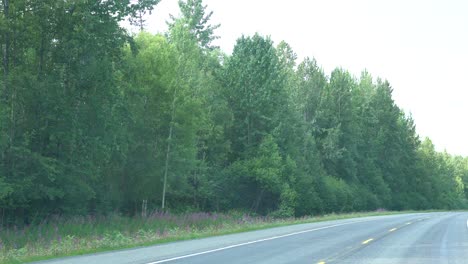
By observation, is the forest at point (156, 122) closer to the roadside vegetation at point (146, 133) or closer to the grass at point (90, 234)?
the roadside vegetation at point (146, 133)

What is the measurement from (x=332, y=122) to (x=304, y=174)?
15767 millimetres

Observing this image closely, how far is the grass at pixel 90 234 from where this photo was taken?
51.9 feet

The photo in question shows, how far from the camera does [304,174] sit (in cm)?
5772

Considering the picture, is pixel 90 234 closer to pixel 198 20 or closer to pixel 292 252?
pixel 292 252

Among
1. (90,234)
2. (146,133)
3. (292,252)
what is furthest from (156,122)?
(292,252)

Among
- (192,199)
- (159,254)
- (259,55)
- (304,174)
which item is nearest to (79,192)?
(159,254)

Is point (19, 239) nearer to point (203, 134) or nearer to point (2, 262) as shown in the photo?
point (2, 262)

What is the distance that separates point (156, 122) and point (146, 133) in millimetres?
1037

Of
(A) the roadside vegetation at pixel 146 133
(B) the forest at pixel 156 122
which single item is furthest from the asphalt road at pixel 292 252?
(B) the forest at pixel 156 122

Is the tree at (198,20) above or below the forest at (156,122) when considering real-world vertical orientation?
above

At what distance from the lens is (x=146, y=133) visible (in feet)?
124

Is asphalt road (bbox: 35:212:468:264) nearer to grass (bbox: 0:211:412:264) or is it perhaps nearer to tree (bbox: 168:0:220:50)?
grass (bbox: 0:211:412:264)

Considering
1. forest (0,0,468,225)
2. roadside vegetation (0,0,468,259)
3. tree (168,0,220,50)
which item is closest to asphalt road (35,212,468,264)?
roadside vegetation (0,0,468,259)

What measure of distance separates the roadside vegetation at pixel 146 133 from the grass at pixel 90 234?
13cm
